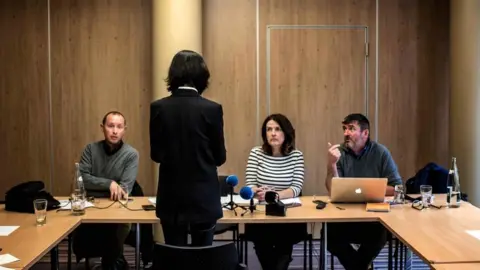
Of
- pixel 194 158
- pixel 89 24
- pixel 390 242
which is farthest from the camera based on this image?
pixel 89 24

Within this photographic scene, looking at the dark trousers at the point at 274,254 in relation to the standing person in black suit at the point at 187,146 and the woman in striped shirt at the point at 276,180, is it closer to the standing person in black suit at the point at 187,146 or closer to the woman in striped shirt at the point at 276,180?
the woman in striped shirt at the point at 276,180

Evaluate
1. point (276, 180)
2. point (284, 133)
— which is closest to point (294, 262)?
point (276, 180)

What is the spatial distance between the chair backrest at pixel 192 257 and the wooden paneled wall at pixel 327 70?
298 cm

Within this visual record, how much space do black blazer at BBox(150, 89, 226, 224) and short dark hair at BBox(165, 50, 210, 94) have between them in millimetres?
49

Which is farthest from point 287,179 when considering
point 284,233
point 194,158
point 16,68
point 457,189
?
point 16,68

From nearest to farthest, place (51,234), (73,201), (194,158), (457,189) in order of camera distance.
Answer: (194,158) < (51,234) < (73,201) < (457,189)

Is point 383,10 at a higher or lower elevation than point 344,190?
higher

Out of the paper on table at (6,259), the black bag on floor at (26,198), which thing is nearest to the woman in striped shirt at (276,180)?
the black bag on floor at (26,198)

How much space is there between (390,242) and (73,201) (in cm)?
214

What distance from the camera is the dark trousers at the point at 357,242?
Result: 3.52 metres

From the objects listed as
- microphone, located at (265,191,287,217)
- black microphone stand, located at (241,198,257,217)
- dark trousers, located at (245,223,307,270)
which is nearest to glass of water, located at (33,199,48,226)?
black microphone stand, located at (241,198,257,217)

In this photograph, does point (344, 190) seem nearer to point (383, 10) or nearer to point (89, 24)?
point (383, 10)

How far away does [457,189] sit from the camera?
3400mm

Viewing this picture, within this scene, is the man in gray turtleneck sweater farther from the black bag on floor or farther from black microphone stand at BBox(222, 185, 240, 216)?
black microphone stand at BBox(222, 185, 240, 216)
